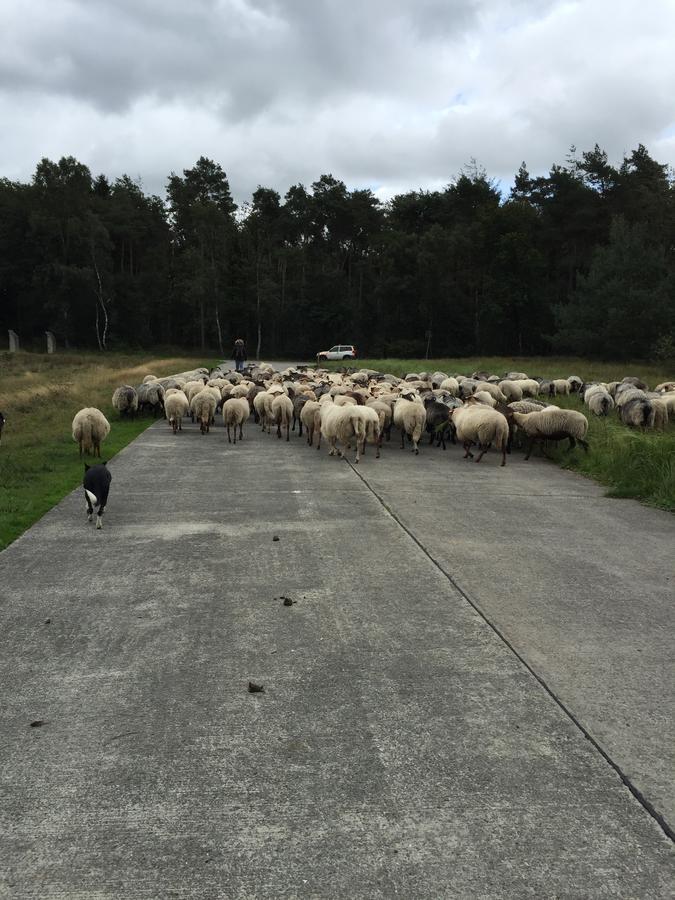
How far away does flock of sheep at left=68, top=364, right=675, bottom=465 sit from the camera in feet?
45.2

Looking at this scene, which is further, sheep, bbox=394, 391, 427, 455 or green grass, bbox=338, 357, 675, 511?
sheep, bbox=394, 391, 427, 455

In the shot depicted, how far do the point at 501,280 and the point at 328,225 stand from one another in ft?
101

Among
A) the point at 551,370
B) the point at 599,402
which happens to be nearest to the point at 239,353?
the point at 551,370

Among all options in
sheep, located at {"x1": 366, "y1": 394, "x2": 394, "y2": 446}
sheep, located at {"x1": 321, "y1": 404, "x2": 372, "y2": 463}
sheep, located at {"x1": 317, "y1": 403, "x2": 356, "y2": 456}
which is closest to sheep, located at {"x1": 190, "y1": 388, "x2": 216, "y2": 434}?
sheep, located at {"x1": 366, "y1": 394, "x2": 394, "y2": 446}

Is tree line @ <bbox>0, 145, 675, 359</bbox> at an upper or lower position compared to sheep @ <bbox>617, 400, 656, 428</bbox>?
upper

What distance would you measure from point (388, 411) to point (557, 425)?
3.89 metres

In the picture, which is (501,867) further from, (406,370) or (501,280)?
(501,280)

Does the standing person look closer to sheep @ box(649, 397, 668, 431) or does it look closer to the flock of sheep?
the flock of sheep

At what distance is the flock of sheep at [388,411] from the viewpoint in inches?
543

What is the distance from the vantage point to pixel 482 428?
1381cm

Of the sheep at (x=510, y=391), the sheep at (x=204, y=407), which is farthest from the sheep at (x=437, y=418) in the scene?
the sheep at (x=510, y=391)

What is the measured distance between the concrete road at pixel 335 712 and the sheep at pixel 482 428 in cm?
544

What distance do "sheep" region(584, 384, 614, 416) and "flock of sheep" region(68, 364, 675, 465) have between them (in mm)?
36

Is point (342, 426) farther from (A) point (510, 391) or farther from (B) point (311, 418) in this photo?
(A) point (510, 391)
